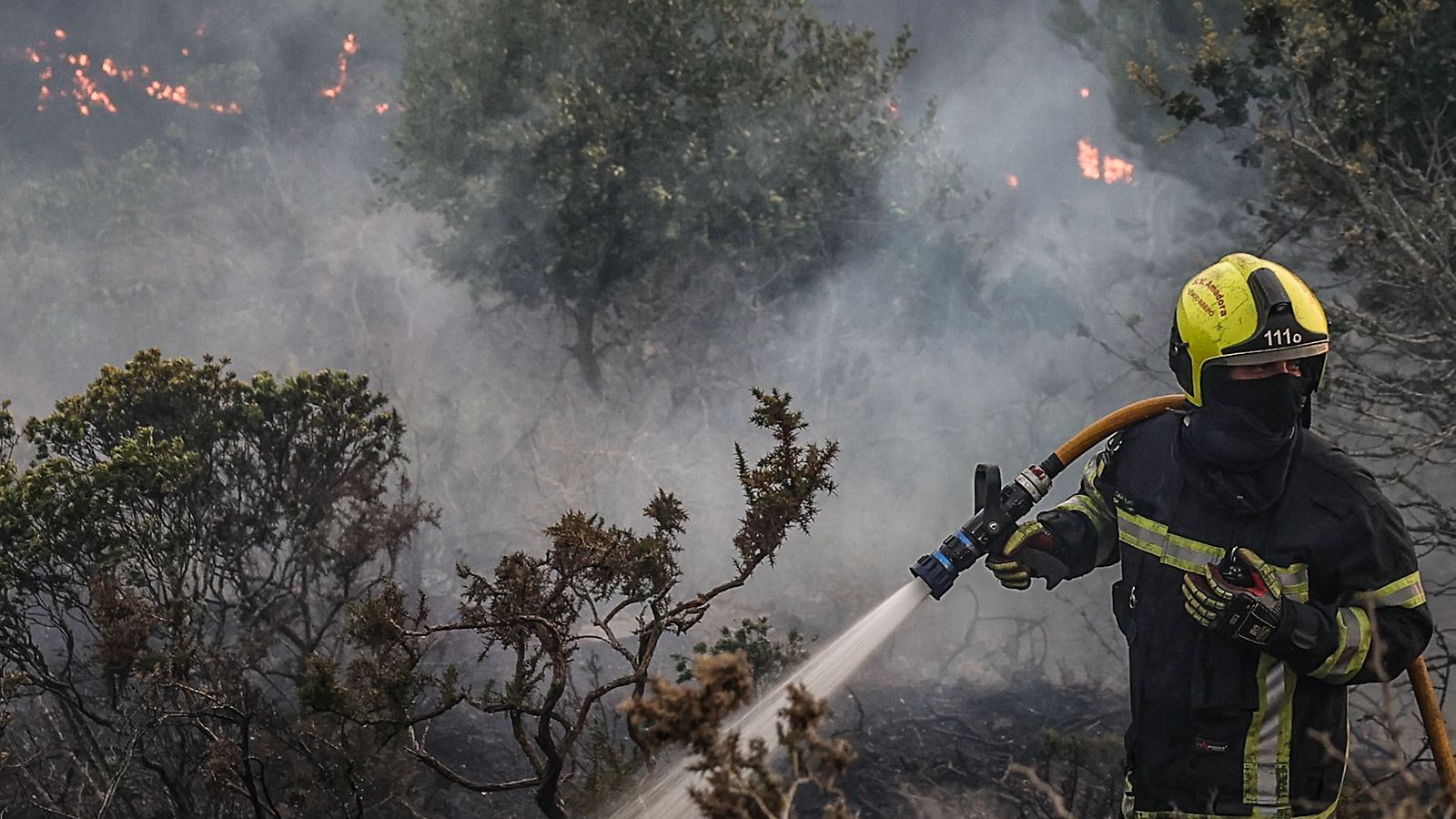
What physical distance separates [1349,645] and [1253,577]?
0.29m

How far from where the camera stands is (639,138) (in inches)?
399

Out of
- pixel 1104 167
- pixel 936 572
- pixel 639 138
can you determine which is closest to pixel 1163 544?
pixel 936 572

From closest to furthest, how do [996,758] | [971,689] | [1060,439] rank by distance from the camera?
[996,758] < [971,689] < [1060,439]

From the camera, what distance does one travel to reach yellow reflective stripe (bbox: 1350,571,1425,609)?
9.73 feet

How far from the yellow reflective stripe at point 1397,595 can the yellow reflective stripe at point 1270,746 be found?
12.9 inches

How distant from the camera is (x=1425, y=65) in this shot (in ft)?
20.5

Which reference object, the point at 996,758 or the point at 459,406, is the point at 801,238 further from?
the point at 996,758

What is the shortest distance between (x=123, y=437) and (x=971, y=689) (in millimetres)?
5766

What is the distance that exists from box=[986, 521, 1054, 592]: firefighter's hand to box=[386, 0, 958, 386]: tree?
273 inches

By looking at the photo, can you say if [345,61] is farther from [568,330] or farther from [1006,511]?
[1006,511]

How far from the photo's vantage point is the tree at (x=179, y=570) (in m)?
4.41

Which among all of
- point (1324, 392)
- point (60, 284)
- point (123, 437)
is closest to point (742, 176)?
point (1324, 392)

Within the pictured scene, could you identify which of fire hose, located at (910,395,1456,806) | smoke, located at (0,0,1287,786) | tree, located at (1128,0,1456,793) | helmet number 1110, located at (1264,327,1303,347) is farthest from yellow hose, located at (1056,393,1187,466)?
smoke, located at (0,0,1287,786)

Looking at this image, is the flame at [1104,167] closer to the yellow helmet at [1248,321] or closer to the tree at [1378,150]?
the tree at [1378,150]
